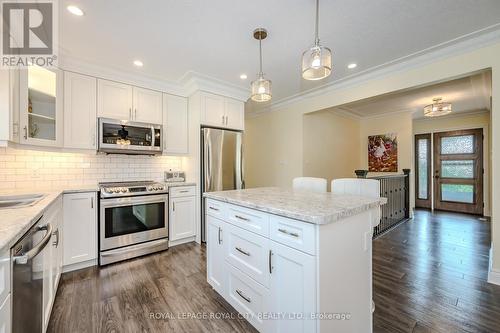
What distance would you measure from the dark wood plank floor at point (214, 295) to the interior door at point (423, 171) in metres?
3.24

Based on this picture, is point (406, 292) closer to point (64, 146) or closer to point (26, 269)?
point (26, 269)

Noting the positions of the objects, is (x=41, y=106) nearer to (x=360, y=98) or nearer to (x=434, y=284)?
(x=360, y=98)

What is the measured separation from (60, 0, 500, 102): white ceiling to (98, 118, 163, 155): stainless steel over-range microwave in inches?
30.8

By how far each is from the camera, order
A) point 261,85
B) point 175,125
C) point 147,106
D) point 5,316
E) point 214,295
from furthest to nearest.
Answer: point 175,125 → point 147,106 → point 261,85 → point 214,295 → point 5,316

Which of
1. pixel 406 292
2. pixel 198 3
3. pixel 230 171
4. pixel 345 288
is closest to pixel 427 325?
pixel 406 292

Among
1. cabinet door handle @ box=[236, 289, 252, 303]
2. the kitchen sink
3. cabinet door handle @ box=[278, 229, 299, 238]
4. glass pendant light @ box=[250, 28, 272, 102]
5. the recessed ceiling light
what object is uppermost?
the recessed ceiling light

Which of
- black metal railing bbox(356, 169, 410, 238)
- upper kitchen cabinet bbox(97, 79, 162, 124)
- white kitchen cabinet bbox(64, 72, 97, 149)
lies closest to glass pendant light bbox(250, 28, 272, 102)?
upper kitchen cabinet bbox(97, 79, 162, 124)

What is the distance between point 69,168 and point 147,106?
4.34ft

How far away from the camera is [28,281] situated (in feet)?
3.45

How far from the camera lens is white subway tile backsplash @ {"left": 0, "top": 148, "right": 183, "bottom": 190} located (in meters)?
2.38

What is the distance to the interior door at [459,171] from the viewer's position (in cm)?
504

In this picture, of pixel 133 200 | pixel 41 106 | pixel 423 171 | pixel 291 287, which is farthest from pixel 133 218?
pixel 423 171

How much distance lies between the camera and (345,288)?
123cm

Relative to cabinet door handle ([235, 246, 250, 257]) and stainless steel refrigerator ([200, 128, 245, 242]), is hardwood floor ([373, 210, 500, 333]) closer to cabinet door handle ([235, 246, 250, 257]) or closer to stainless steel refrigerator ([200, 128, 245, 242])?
cabinet door handle ([235, 246, 250, 257])
